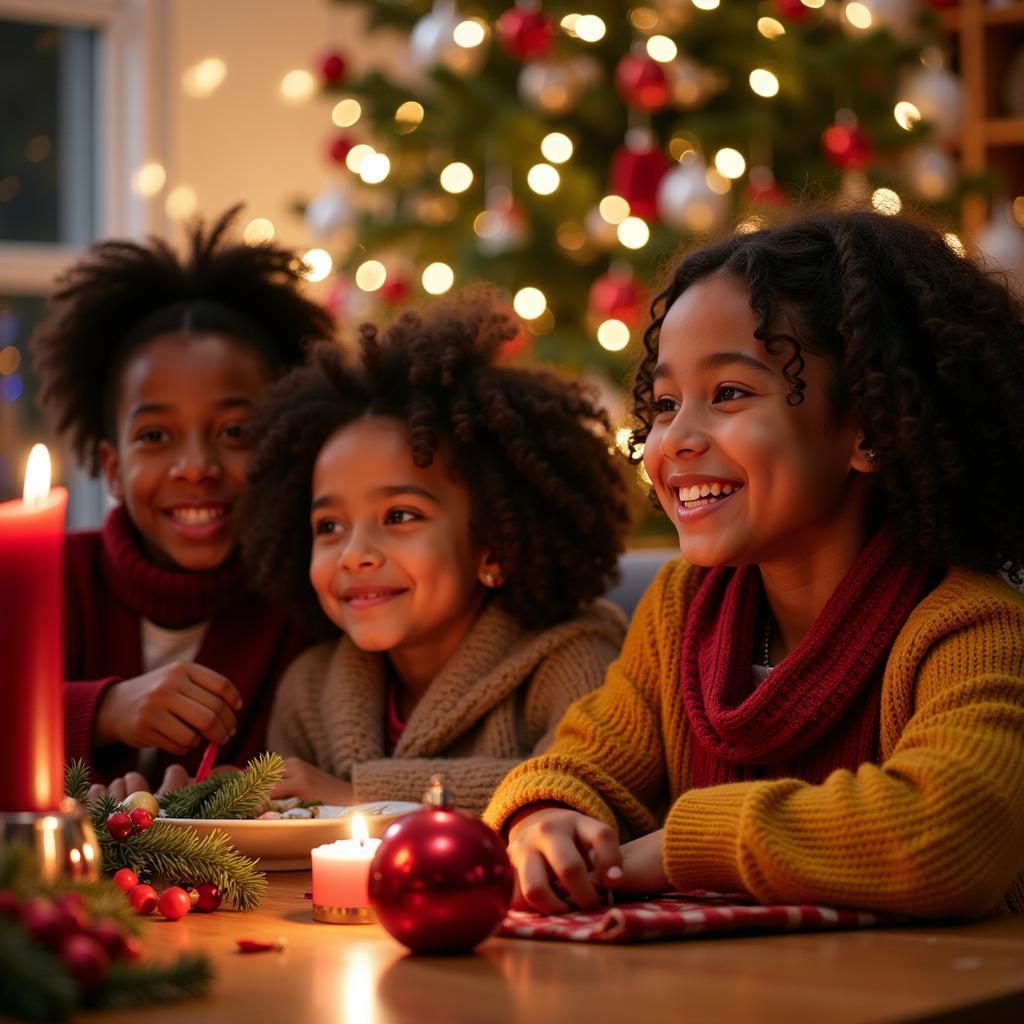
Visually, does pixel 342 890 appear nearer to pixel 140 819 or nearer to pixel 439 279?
pixel 140 819

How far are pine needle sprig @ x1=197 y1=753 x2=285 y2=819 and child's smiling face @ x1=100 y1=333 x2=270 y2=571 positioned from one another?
0.70m

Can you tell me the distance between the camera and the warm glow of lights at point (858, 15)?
→ 3609mm

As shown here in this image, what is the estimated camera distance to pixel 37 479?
93 cm

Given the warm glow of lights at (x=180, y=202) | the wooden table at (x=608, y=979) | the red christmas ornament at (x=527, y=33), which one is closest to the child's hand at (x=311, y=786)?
the wooden table at (x=608, y=979)

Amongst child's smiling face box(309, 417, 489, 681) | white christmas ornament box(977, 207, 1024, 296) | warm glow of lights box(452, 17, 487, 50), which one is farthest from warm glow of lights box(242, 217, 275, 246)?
child's smiling face box(309, 417, 489, 681)

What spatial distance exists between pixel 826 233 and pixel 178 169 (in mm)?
3152

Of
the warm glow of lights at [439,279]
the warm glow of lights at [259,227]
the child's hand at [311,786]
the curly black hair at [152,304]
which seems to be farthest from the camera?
the warm glow of lights at [259,227]

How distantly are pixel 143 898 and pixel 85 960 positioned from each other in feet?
1.12

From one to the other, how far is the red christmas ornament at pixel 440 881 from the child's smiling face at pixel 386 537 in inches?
29.4

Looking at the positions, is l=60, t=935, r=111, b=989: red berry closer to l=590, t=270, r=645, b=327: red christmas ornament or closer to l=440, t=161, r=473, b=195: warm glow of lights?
l=590, t=270, r=645, b=327: red christmas ornament

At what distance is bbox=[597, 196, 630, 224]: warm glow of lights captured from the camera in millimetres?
3658

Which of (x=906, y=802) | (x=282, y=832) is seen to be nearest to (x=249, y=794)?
(x=282, y=832)

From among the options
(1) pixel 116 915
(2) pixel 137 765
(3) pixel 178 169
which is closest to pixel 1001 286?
(1) pixel 116 915

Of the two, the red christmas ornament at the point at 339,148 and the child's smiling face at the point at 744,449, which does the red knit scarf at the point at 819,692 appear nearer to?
the child's smiling face at the point at 744,449
